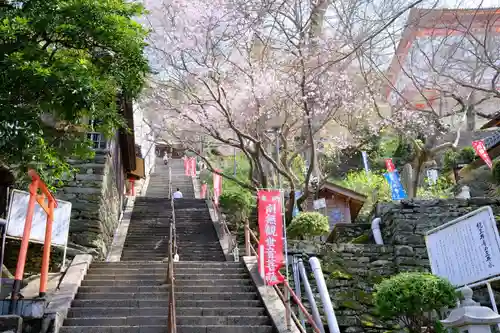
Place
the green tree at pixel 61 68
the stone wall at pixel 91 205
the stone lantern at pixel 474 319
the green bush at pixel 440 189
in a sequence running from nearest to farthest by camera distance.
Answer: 1. the stone lantern at pixel 474 319
2. the green tree at pixel 61 68
3. the stone wall at pixel 91 205
4. the green bush at pixel 440 189

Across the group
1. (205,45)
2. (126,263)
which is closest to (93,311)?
(126,263)

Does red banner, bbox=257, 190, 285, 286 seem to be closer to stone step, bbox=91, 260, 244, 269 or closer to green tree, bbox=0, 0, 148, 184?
stone step, bbox=91, 260, 244, 269

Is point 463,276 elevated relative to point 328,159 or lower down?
lower down

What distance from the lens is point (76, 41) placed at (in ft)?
23.3

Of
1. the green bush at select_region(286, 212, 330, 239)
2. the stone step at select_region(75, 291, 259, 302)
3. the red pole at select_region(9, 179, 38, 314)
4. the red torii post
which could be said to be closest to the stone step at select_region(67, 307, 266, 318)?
the stone step at select_region(75, 291, 259, 302)

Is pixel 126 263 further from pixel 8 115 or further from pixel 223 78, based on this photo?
pixel 223 78

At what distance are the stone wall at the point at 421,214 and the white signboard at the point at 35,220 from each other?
8064 millimetres

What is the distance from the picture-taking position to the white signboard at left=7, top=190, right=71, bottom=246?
9.13m

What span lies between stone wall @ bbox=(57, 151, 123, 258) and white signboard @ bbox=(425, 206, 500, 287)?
9015 millimetres

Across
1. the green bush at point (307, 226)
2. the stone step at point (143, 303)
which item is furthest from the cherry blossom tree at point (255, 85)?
the stone step at point (143, 303)

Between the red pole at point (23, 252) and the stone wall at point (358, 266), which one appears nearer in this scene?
the red pole at point (23, 252)

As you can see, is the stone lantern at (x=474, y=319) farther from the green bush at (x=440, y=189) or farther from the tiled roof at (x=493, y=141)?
the tiled roof at (x=493, y=141)

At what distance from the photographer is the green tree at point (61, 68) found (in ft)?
21.2

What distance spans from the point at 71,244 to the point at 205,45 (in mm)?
6994
